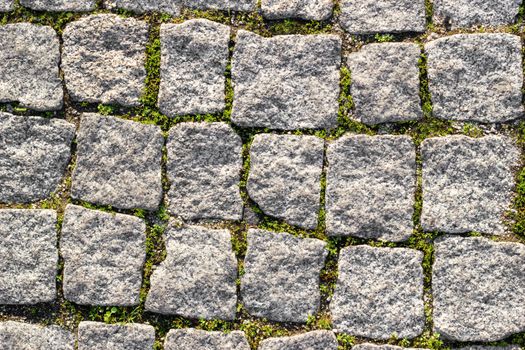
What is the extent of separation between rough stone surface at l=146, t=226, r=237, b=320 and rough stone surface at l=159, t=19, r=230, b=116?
2.05 ft

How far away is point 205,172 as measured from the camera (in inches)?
126

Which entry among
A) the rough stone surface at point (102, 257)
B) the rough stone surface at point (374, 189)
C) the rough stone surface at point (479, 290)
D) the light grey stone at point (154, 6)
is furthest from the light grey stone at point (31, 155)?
the rough stone surface at point (479, 290)

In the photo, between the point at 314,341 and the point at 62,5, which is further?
the point at 62,5

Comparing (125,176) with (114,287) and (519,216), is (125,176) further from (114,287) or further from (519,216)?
(519,216)

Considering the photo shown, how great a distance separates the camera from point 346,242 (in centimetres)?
322

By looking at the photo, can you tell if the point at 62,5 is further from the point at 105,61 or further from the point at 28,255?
the point at 28,255

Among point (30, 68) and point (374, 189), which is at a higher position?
point (30, 68)

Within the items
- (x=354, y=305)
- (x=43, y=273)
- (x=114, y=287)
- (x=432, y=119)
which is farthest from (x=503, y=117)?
(x=43, y=273)

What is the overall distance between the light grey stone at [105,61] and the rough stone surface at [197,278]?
0.77m

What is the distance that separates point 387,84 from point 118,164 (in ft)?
4.58

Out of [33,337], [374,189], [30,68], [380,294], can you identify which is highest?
[30,68]

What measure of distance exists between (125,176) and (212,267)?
24.7 inches

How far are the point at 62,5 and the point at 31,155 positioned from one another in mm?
784

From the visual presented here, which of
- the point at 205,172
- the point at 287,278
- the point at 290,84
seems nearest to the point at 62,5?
the point at 205,172
